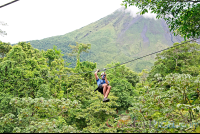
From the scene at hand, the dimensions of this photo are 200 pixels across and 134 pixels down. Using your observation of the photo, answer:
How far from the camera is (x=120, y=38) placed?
12838 centimetres

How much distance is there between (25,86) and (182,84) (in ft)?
29.9

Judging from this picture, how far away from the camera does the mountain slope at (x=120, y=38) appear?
104m

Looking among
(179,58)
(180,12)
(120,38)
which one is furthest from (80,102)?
(120,38)

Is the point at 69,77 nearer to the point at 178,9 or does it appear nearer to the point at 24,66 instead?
the point at 24,66

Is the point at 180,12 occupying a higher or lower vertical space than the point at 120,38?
lower

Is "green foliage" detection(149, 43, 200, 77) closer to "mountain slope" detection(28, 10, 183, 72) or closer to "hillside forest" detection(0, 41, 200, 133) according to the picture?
"hillside forest" detection(0, 41, 200, 133)

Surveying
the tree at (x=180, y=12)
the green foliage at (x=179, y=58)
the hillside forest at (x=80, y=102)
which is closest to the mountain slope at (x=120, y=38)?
the green foliage at (x=179, y=58)

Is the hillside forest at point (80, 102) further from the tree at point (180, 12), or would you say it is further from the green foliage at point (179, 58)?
the green foliage at point (179, 58)

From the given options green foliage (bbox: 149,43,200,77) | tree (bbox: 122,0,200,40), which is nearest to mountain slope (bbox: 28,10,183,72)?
green foliage (bbox: 149,43,200,77)

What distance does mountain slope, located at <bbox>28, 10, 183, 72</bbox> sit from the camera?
4090 inches

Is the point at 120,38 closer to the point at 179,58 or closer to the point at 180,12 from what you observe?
the point at 179,58

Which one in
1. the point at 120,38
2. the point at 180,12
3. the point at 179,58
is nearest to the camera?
the point at 180,12

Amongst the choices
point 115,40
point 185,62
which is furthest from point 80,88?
point 115,40

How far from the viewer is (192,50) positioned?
1027 inches
